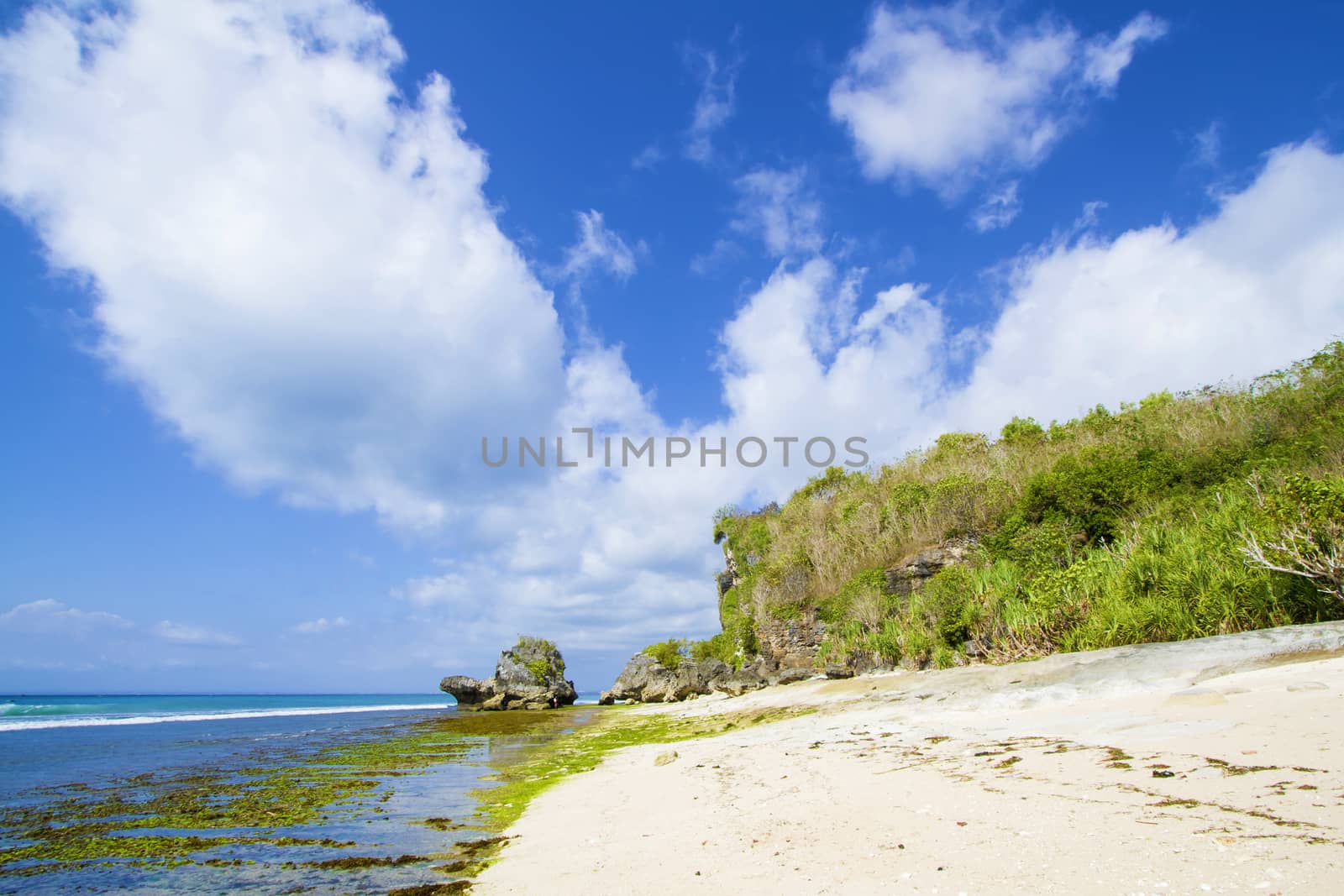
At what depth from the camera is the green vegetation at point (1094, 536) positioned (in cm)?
1399

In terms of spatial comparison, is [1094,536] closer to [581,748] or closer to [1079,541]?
[1079,541]

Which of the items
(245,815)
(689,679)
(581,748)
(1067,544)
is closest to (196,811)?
(245,815)

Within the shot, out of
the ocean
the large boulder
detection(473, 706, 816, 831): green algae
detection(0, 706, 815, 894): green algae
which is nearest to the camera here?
the ocean

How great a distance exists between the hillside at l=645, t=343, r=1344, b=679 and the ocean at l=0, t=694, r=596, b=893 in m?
14.9

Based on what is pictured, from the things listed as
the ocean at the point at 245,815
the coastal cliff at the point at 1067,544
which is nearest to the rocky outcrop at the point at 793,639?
the coastal cliff at the point at 1067,544

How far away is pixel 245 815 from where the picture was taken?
40.8 ft

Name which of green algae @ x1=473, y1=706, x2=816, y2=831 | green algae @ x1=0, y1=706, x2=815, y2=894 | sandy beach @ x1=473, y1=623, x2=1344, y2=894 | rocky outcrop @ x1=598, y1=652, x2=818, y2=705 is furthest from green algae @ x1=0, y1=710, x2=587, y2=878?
rocky outcrop @ x1=598, y1=652, x2=818, y2=705

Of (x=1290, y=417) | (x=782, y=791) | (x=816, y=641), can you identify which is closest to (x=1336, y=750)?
(x=782, y=791)

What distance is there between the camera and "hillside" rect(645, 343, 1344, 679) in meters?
14.1

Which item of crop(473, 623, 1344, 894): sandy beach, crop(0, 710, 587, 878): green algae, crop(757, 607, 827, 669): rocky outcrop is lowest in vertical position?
crop(0, 710, 587, 878): green algae

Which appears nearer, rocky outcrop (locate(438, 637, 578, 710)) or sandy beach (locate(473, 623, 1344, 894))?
sandy beach (locate(473, 623, 1344, 894))

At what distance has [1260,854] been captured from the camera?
4.40 m

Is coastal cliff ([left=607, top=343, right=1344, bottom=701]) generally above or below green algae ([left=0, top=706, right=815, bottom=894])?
above

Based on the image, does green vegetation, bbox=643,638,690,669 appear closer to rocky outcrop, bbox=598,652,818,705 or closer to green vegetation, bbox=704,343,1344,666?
rocky outcrop, bbox=598,652,818,705
